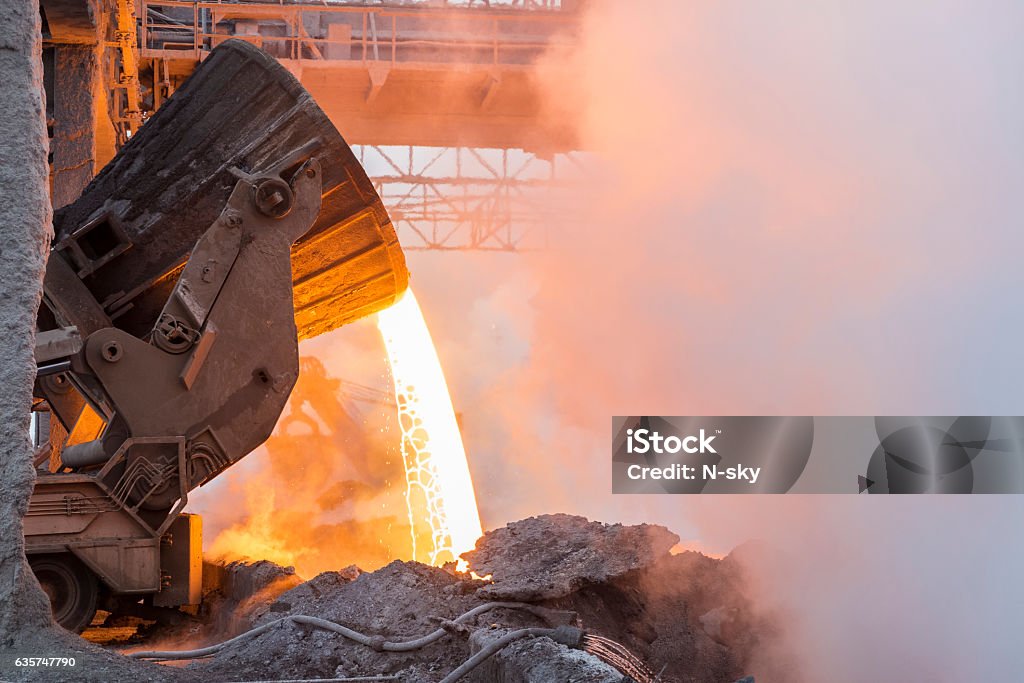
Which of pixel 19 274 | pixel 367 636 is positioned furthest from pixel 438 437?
pixel 19 274

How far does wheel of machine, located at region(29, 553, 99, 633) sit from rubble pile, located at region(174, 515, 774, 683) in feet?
3.17

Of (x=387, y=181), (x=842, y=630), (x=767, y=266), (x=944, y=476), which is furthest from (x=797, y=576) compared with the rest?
(x=387, y=181)

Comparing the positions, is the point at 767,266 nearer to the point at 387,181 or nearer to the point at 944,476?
the point at 944,476

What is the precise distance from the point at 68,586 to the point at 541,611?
2.58m

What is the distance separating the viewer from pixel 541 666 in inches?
113

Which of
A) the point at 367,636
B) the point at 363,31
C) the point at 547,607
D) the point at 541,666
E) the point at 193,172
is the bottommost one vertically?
the point at 541,666

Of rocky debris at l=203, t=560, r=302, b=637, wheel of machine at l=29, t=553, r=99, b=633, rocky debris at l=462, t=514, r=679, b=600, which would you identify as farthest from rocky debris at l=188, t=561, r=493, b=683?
wheel of machine at l=29, t=553, r=99, b=633

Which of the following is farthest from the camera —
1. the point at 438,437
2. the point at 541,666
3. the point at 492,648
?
the point at 438,437

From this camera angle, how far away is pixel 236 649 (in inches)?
174

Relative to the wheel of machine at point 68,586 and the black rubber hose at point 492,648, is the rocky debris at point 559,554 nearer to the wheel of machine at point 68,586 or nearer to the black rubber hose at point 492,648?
the black rubber hose at point 492,648

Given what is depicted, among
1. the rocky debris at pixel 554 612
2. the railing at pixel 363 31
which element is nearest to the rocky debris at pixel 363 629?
the rocky debris at pixel 554 612

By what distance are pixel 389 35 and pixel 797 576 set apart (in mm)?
8657

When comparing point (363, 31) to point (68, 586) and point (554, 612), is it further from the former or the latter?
point (554, 612)

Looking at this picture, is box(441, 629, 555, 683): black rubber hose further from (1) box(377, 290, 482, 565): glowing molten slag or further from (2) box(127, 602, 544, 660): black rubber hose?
(1) box(377, 290, 482, 565): glowing molten slag
